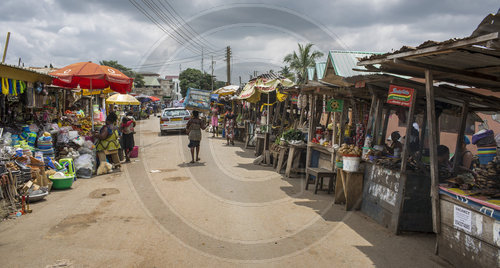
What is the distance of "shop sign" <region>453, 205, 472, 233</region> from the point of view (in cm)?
386

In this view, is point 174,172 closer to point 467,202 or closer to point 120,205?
point 120,205

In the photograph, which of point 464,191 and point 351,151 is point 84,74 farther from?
point 464,191

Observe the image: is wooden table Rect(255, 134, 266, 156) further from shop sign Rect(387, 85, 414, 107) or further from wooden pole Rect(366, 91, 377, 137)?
shop sign Rect(387, 85, 414, 107)

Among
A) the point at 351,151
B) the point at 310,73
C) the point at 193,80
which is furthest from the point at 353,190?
the point at 193,80

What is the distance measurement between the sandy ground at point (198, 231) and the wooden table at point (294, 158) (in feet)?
4.12

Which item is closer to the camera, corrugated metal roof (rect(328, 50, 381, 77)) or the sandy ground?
the sandy ground

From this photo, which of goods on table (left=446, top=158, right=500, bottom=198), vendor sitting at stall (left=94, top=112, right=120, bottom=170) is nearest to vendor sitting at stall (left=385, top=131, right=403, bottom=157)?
goods on table (left=446, top=158, right=500, bottom=198)

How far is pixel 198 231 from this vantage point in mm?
5148

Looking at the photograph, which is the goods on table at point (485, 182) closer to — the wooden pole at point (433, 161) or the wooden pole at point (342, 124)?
the wooden pole at point (433, 161)

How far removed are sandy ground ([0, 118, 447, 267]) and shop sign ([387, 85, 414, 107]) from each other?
210cm

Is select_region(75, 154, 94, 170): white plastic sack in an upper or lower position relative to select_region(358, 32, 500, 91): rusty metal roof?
lower

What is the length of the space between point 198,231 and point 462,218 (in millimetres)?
3575

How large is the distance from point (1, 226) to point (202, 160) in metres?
7.23

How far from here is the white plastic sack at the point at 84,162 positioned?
8.94 meters
